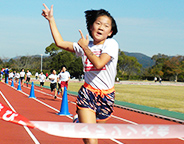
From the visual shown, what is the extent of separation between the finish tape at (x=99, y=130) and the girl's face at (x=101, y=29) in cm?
130

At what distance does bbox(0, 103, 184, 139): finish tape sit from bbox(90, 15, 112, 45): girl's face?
4.28ft

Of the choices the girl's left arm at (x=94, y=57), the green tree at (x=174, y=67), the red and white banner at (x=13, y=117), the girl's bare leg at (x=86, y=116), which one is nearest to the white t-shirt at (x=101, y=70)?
the girl's left arm at (x=94, y=57)

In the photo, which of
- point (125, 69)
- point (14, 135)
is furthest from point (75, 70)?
point (14, 135)

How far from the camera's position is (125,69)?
113625mm

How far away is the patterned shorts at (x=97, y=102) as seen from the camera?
148 inches

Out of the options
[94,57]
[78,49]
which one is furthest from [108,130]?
[78,49]

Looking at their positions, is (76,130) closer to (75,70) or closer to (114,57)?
(114,57)

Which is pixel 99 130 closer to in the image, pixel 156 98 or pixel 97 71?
pixel 97 71

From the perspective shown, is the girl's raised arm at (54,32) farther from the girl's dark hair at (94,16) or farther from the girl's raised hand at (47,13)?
the girl's dark hair at (94,16)

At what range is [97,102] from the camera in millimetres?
3795

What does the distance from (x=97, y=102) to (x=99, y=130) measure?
102cm

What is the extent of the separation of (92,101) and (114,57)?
55cm

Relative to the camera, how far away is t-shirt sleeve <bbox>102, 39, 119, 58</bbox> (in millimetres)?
3641

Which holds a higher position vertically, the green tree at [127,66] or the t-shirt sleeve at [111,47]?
the green tree at [127,66]
